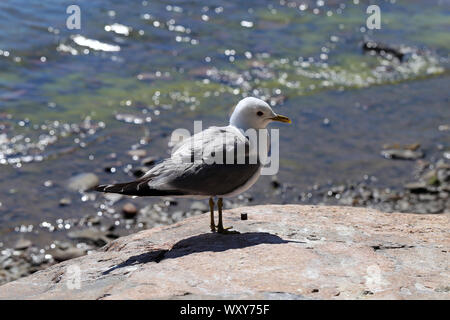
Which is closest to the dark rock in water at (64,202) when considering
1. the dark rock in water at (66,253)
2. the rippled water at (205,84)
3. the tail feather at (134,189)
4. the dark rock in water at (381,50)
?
the rippled water at (205,84)

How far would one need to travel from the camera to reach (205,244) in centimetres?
567

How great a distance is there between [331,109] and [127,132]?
3.98m

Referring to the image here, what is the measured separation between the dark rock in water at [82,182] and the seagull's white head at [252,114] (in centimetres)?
507

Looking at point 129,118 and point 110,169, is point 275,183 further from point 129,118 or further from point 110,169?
point 129,118

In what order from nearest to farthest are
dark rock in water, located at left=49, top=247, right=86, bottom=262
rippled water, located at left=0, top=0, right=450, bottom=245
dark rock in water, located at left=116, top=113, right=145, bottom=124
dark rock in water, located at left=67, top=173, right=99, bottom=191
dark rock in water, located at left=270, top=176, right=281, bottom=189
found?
dark rock in water, located at left=49, top=247, right=86, bottom=262, dark rock in water, located at left=67, top=173, right=99, bottom=191, dark rock in water, located at left=270, top=176, right=281, bottom=189, rippled water, located at left=0, top=0, right=450, bottom=245, dark rock in water, located at left=116, top=113, right=145, bottom=124

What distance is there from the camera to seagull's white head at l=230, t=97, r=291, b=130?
5996mm

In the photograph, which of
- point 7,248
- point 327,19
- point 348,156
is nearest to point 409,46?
point 327,19

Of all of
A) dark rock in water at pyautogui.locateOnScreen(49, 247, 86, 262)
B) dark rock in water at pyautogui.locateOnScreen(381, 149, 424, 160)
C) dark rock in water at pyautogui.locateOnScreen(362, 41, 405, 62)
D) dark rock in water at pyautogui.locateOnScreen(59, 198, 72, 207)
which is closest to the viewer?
dark rock in water at pyautogui.locateOnScreen(49, 247, 86, 262)

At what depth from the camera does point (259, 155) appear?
6.02m

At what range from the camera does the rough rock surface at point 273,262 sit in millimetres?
4668

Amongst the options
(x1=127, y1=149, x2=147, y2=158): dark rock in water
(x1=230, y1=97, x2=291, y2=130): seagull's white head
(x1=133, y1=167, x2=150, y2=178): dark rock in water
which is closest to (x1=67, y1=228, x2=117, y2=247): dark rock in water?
(x1=133, y1=167, x2=150, y2=178): dark rock in water

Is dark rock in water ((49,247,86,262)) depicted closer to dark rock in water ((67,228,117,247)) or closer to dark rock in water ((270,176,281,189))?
dark rock in water ((67,228,117,247))

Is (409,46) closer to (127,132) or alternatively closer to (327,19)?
(327,19)

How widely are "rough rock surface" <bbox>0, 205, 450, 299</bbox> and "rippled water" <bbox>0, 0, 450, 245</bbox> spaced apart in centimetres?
417
